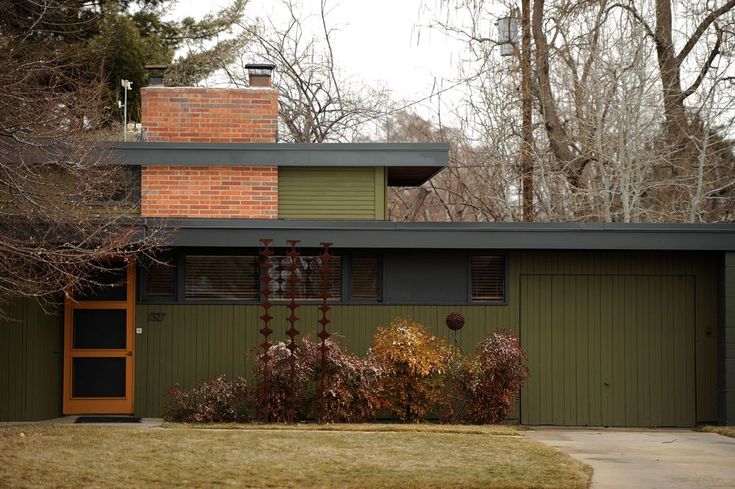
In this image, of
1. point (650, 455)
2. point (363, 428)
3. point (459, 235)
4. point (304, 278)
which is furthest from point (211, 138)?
point (650, 455)

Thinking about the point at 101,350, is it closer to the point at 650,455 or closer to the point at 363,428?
the point at 363,428

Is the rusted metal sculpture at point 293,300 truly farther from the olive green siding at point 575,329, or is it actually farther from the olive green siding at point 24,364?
the olive green siding at point 24,364

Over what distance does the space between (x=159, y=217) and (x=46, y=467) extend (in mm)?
5986

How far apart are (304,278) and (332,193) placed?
1.52m

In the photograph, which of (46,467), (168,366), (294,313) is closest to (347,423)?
(294,313)

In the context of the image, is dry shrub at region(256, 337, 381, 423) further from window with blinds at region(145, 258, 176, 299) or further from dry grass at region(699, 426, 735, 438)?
dry grass at region(699, 426, 735, 438)

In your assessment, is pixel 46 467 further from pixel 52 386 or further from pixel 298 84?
pixel 298 84

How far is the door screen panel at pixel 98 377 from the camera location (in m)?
16.4

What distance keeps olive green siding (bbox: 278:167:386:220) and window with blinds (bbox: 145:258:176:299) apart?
1.98 meters

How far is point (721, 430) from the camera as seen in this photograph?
616 inches

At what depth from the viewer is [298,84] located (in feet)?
111

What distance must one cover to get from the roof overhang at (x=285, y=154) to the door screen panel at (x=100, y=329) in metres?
2.38

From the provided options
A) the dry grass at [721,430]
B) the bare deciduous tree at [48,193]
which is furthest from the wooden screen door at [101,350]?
the dry grass at [721,430]

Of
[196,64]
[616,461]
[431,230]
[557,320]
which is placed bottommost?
[616,461]
